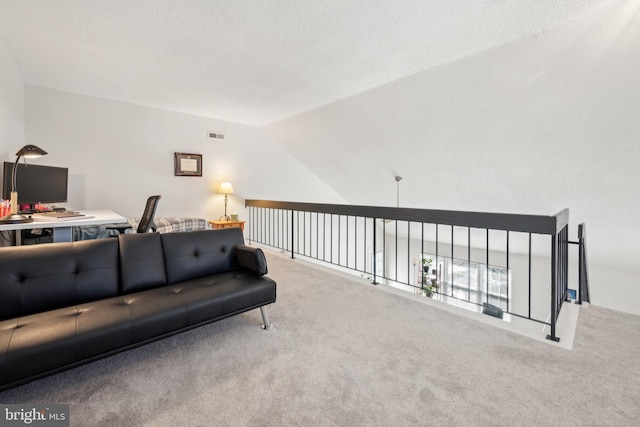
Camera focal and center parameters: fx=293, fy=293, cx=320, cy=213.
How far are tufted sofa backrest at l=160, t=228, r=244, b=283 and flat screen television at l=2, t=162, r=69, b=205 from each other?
1764 mm

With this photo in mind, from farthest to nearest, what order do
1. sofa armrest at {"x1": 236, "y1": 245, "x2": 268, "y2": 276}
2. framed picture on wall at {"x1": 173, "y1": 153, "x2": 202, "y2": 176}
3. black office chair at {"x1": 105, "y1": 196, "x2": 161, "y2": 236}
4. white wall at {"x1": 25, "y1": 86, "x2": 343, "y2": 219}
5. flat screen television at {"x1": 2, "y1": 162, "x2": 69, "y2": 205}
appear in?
framed picture on wall at {"x1": 173, "y1": 153, "x2": 202, "y2": 176}, white wall at {"x1": 25, "y1": 86, "x2": 343, "y2": 219}, black office chair at {"x1": 105, "y1": 196, "x2": 161, "y2": 236}, flat screen television at {"x1": 2, "y1": 162, "x2": 69, "y2": 205}, sofa armrest at {"x1": 236, "y1": 245, "x2": 268, "y2": 276}

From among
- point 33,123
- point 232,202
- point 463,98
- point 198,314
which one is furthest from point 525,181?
point 33,123

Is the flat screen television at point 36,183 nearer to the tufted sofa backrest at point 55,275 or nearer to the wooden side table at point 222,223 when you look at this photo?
the tufted sofa backrest at point 55,275

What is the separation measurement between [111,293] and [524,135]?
14.5ft

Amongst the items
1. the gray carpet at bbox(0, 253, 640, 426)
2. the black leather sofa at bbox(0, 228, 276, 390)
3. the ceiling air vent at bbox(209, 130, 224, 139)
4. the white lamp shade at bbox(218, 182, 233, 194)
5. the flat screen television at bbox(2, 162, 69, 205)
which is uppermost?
the ceiling air vent at bbox(209, 130, 224, 139)

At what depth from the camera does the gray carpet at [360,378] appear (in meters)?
1.40

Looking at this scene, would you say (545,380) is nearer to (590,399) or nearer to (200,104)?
(590,399)

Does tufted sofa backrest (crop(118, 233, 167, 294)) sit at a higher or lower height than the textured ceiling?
lower

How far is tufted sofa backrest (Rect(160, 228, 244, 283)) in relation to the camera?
228cm

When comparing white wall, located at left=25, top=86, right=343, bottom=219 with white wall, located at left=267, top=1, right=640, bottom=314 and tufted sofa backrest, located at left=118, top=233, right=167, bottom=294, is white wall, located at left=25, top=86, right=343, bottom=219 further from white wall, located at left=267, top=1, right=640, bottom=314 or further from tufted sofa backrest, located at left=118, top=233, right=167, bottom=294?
tufted sofa backrest, located at left=118, top=233, right=167, bottom=294

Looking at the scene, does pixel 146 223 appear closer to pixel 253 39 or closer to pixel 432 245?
pixel 253 39

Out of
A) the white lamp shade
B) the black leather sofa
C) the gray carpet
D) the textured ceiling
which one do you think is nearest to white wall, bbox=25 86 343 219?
the white lamp shade

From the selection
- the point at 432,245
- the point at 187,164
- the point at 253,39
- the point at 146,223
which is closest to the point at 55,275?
the point at 146,223

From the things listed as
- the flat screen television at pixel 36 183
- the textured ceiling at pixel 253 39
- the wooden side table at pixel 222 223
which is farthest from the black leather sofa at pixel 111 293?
the wooden side table at pixel 222 223
